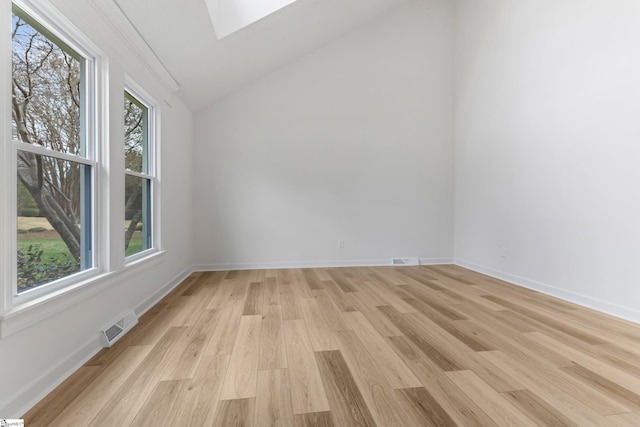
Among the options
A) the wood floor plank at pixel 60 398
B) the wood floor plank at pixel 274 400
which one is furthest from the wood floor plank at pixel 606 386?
the wood floor plank at pixel 60 398

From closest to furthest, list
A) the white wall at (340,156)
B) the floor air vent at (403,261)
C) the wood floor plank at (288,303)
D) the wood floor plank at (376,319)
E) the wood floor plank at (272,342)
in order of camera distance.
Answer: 1. the wood floor plank at (272,342)
2. the wood floor plank at (376,319)
3. the wood floor plank at (288,303)
4. the white wall at (340,156)
5. the floor air vent at (403,261)

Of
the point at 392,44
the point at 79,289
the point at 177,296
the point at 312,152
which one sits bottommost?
the point at 177,296

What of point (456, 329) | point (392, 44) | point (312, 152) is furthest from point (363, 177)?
point (456, 329)

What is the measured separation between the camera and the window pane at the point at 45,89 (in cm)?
146

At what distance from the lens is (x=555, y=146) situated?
3.19 m

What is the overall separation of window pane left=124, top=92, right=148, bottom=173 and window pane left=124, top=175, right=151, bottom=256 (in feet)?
0.44

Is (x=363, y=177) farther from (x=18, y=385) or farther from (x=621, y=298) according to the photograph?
(x=18, y=385)

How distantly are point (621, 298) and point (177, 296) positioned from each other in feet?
13.0

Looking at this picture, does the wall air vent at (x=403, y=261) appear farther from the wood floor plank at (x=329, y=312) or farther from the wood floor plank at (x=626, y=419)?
the wood floor plank at (x=626, y=419)

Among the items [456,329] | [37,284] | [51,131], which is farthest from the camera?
[456,329]

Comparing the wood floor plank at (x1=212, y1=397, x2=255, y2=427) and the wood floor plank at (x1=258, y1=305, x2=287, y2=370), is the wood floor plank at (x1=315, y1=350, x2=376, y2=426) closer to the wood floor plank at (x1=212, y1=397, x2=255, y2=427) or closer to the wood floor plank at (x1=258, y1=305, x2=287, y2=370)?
the wood floor plank at (x1=258, y1=305, x2=287, y2=370)

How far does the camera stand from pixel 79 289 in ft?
5.76

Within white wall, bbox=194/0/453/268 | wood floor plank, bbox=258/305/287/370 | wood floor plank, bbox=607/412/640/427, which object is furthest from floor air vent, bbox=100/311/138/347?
wood floor plank, bbox=607/412/640/427

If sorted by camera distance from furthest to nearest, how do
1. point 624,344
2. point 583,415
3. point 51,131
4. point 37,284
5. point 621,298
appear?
point 621,298
point 624,344
point 51,131
point 37,284
point 583,415
